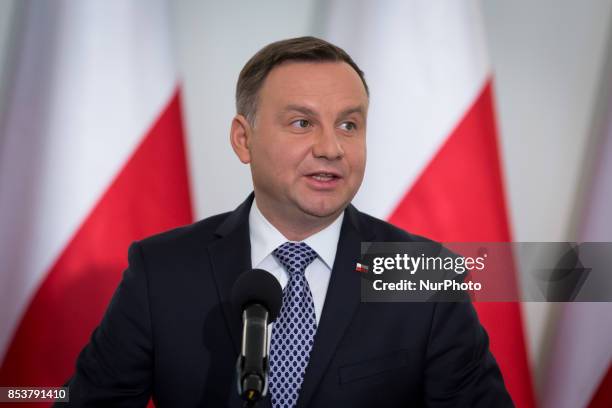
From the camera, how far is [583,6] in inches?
103

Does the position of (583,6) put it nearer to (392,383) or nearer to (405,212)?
(405,212)

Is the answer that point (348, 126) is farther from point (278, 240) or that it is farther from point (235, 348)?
point (235, 348)

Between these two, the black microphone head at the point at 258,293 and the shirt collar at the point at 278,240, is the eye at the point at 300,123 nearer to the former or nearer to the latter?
the shirt collar at the point at 278,240

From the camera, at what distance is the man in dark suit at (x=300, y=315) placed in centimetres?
161

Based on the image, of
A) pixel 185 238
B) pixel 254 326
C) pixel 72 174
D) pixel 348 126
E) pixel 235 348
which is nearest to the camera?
pixel 254 326

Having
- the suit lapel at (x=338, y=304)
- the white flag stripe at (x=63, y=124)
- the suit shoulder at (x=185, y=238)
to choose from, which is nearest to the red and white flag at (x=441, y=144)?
the suit lapel at (x=338, y=304)

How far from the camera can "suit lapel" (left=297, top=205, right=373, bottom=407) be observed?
5.10ft

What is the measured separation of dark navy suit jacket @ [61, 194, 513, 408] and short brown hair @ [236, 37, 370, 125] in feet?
1.31

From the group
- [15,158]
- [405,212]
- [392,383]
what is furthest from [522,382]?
[15,158]

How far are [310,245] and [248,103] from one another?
408 millimetres

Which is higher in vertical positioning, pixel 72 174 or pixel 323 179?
pixel 72 174

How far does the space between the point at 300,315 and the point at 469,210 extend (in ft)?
3.13

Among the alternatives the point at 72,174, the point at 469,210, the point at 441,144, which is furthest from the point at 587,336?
the point at 72,174

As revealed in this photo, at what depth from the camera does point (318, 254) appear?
68.4 inches
